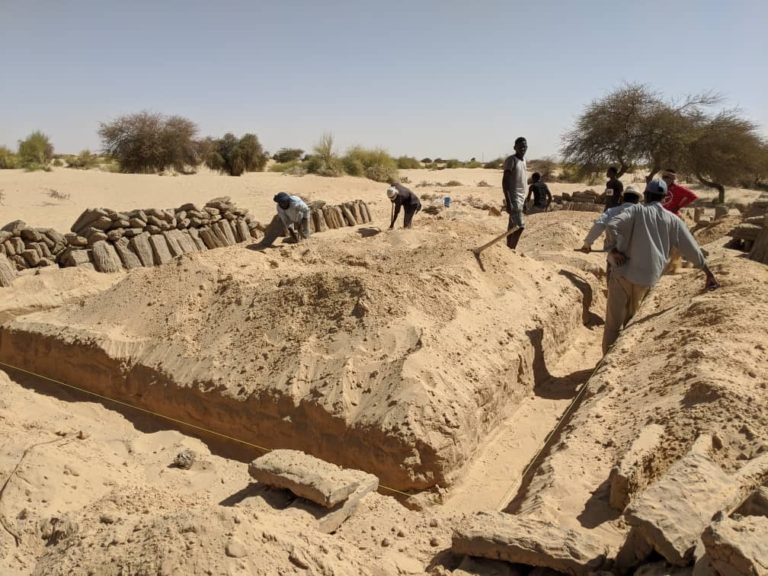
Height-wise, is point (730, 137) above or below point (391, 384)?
above

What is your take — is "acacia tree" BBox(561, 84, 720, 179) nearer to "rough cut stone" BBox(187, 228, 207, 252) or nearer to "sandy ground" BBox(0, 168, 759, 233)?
"sandy ground" BBox(0, 168, 759, 233)

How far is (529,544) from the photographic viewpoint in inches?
94.2

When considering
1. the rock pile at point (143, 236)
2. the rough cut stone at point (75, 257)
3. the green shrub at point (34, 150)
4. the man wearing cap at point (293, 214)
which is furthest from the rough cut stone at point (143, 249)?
the green shrub at point (34, 150)

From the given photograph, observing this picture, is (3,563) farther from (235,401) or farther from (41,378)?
(41,378)

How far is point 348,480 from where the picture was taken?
126 inches

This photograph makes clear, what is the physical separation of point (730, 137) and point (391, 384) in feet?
58.4

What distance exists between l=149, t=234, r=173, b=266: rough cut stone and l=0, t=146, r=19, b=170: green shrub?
1357 centimetres

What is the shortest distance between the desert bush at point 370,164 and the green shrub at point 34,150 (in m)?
9.87

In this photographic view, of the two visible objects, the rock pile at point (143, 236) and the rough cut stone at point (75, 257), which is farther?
the rock pile at point (143, 236)

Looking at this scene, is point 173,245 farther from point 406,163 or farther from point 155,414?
point 406,163

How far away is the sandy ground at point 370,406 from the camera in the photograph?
2.72 m

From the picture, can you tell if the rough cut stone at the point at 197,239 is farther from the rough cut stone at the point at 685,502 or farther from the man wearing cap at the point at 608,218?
the rough cut stone at the point at 685,502

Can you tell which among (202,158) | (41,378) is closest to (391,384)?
(41,378)

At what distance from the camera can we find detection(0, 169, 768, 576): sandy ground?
272 cm
